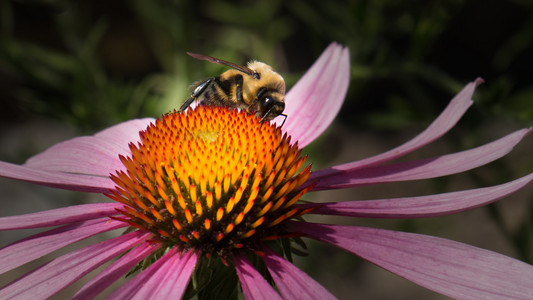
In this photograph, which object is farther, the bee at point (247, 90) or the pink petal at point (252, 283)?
the bee at point (247, 90)

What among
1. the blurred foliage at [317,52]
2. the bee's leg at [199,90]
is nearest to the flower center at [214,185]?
the bee's leg at [199,90]

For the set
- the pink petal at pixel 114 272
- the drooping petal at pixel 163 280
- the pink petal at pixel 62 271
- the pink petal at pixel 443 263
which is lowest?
the pink petal at pixel 443 263

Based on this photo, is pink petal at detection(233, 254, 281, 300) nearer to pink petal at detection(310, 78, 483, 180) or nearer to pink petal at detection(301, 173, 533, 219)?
pink petal at detection(301, 173, 533, 219)

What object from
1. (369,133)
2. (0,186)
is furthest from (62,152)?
(369,133)

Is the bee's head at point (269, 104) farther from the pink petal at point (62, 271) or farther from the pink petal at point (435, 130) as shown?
the pink petal at point (62, 271)

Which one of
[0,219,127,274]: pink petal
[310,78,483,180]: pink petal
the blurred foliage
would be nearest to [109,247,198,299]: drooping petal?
[0,219,127,274]: pink petal

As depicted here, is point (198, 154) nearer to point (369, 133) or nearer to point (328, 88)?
point (328, 88)

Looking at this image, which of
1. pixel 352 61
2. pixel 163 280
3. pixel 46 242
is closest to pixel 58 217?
pixel 46 242
